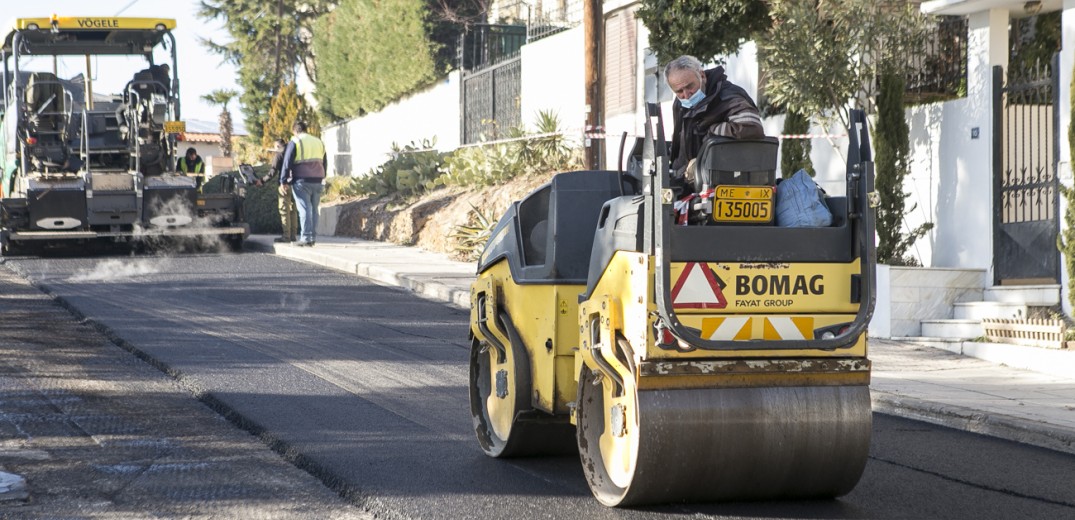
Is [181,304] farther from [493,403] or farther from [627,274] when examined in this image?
[627,274]

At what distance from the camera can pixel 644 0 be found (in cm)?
1677

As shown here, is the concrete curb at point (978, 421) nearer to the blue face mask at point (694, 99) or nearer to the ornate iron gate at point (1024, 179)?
the blue face mask at point (694, 99)

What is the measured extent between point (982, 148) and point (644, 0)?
5.41 metres

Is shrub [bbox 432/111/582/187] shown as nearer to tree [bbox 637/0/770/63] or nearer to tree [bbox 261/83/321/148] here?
tree [bbox 637/0/770/63]

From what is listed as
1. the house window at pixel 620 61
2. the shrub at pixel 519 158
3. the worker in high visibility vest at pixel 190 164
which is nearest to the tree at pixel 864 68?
the shrub at pixel 519 158

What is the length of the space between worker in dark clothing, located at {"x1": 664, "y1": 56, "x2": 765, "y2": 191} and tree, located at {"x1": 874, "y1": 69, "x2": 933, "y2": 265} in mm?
7347

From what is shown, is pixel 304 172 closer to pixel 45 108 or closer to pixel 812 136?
pixel 45 108

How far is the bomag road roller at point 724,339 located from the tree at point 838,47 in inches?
308

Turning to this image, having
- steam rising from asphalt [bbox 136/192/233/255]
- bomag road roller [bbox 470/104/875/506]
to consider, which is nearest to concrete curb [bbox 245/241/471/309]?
steam rising from asphalt [bbox 136/192/233/255]

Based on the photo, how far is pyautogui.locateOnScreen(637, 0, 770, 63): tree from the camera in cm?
1602

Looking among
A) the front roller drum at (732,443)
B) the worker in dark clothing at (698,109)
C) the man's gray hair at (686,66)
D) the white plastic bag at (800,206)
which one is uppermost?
the man's gray hair at (686,66)

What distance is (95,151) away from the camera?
21000 millimetres

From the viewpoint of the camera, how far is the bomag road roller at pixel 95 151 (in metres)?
20.3

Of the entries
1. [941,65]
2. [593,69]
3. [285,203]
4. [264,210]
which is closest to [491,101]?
[264,210]
